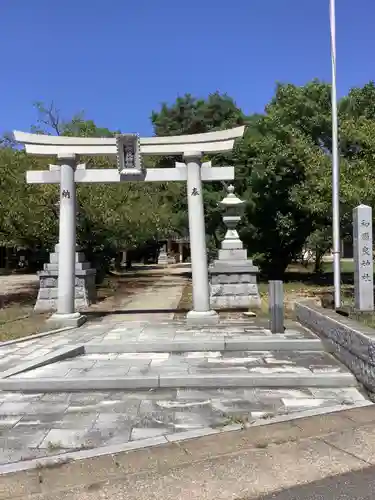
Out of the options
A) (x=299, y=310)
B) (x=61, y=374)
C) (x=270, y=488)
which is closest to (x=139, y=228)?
(x=299, y=310)

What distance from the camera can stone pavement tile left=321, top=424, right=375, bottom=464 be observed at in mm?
4246

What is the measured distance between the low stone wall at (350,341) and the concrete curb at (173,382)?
1.10 feet

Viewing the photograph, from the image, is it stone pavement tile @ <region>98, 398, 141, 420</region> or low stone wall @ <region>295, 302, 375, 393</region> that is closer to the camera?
stone pavement tile @ <region>98, 398, 141, 420</region>

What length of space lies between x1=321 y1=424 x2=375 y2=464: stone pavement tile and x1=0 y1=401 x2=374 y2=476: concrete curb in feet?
1.72

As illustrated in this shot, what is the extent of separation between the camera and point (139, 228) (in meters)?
22.9

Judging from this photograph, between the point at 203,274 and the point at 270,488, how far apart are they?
833 centimetres

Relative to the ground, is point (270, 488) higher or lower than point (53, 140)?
lower

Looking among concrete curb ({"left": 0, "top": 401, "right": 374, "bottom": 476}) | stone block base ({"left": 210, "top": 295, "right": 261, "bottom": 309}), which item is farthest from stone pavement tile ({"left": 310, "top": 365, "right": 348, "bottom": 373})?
stone block base ({"left": 210, "top": 295, "right": 261, "bottom": 309})

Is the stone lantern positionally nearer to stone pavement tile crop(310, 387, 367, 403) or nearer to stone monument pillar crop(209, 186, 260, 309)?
stone monument pillar crop(209, 186, 260, 309)

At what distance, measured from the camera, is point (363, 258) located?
995cm

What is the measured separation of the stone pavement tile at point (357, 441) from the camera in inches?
167

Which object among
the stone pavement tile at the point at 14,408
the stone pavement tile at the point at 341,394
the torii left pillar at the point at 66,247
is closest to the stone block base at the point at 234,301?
the torii left pillar at the point at 66,247

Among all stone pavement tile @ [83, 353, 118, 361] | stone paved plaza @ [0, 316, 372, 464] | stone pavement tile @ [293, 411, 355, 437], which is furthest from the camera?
stone pavement tile @ [83, 353, 118, 361]

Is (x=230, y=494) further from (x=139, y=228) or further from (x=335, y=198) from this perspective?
(x=139, y=228)
